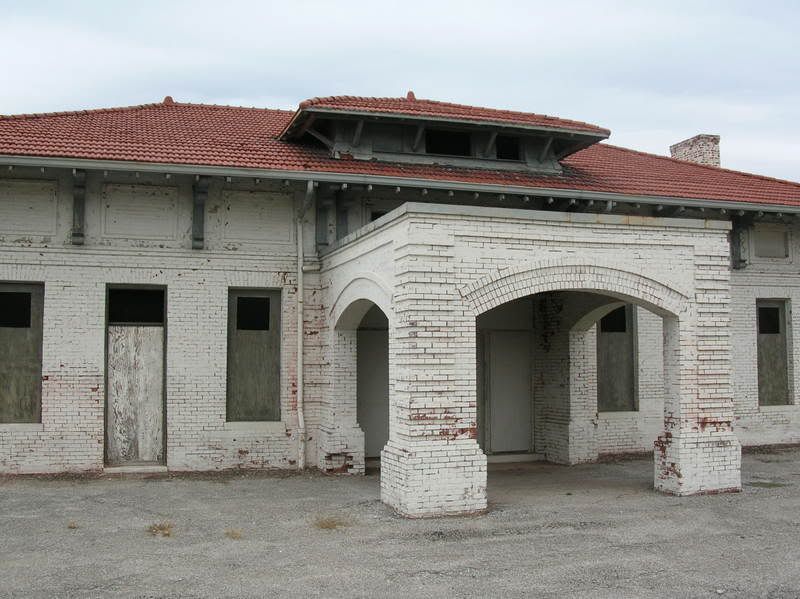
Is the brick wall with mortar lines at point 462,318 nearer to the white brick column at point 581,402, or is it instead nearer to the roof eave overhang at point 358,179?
the roof eave overhang at point 358,179

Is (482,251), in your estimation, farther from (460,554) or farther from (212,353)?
(212,353)

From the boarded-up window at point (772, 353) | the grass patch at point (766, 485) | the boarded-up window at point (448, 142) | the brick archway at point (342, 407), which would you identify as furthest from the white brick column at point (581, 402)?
the boarded-up window at point (772, 353)

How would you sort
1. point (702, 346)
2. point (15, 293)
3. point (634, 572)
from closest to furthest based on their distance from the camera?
point (634, 572)
point (702, 346)
point (15, 293)

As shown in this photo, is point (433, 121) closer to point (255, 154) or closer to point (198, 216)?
point (255, 154)

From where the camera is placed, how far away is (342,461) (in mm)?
12641

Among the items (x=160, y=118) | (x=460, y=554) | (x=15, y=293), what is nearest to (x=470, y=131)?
(x=160, y=118)

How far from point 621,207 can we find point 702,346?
4629 mm

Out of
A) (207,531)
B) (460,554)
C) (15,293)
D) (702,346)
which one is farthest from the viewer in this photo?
(15,293)

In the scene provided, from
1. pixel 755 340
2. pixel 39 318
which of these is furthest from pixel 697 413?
pixel 39 318

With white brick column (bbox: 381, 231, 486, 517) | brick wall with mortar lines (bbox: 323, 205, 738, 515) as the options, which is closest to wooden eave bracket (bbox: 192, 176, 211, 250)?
brick wall with mortar lines (bbox: 323, 205, 738, 515)

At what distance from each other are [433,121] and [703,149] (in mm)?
8681

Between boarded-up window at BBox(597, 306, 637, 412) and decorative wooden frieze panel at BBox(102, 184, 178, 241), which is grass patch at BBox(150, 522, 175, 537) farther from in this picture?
boarded-up window at BBox(597, 306, 637, 412)

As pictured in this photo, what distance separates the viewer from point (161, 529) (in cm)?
878

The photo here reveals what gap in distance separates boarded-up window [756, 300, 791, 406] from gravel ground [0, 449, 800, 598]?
4.72 metres
